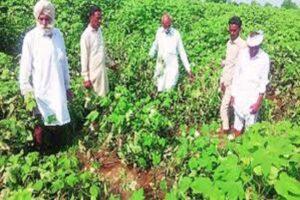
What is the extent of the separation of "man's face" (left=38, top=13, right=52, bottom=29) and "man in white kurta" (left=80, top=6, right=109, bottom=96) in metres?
1.49

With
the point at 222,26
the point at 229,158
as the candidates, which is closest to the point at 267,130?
the point at 229,158

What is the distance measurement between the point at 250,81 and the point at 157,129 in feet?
4.22

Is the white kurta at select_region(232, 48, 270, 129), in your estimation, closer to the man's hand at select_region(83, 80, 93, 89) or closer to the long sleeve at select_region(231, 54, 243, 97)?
the long sleeve at select_region(231, 54, 243, 97)

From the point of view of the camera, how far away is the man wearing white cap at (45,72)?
6.57m

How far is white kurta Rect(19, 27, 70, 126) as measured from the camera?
6.58m

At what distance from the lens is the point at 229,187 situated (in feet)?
12.3

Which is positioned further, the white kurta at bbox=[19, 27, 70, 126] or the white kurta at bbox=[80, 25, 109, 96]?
the white kurta at bbox=[80, 25, 109, 96]

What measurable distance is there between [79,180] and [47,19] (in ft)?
6.50

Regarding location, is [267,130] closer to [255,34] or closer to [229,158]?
[229,158]

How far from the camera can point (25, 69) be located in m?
6.59

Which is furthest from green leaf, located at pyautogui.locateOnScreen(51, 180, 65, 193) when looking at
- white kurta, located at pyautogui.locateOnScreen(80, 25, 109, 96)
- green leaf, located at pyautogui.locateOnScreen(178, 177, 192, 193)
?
white kurta, located at pyautogui.locateOnScreen(80, 25, 109, 96)

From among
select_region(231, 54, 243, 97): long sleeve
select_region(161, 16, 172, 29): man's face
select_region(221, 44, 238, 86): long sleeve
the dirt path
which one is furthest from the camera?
select_region(161, 16, 172, 29): man's face

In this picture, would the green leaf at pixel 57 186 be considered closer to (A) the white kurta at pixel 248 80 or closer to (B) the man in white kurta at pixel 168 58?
(A) the white kurta at pixel 248 80

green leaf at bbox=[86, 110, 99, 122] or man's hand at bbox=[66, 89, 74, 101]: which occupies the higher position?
man's hand at bbox=[66, 89, 74, 101]
